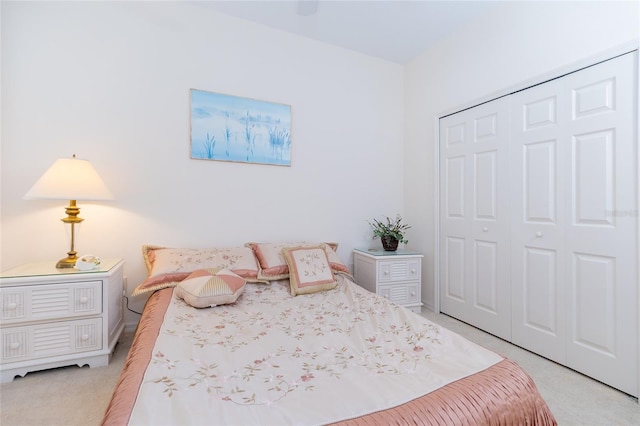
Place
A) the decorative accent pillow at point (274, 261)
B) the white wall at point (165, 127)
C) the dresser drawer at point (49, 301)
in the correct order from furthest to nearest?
1. the decorative accent pillow at point (274, 261)
2. the white wall at point (165, 127)
3. the dresser drawer at point (49, 301)

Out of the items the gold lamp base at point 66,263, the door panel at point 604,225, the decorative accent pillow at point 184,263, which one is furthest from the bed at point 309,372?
the door panel at point 604,225

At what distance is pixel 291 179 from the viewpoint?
2998 mm

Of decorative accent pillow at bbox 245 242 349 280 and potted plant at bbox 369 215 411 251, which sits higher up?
potted plant at bbox 369 215 411 251

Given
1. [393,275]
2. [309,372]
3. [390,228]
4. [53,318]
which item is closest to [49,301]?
[53,318]

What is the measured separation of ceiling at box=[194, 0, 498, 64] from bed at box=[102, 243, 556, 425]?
7.77ft

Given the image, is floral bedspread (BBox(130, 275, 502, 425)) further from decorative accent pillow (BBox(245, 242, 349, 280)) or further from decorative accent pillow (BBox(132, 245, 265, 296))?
decorative accent pillow (BBox(245, 242, 349, 280))

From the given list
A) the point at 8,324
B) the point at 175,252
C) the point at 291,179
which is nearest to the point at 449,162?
the point at 291,179

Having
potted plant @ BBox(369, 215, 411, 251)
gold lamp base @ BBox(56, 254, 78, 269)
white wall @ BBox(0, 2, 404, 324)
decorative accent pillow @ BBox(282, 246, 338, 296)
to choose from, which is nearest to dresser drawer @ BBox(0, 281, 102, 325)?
gold lamp base @ BBox(56, 254, 78, 269)

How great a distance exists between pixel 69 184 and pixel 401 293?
2.88 m

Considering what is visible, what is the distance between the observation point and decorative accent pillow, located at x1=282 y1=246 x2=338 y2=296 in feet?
7.27

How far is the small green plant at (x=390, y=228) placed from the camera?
3160 millimetres

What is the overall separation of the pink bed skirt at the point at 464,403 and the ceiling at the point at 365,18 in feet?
8.61

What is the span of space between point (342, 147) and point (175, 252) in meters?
1.97

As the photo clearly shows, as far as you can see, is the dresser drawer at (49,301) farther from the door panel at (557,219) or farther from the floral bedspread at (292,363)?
the door panel at (557,219)
